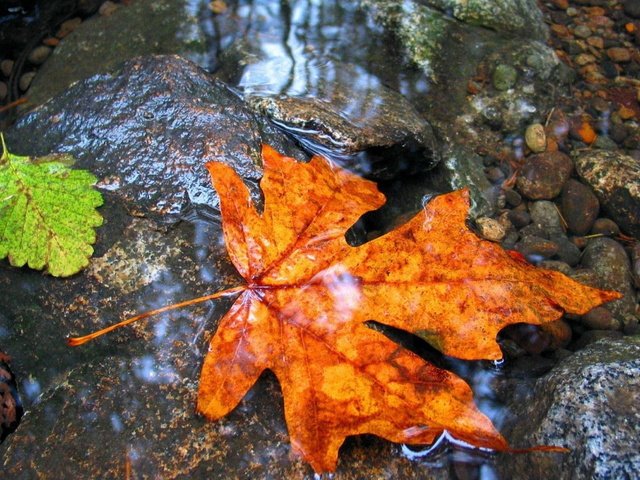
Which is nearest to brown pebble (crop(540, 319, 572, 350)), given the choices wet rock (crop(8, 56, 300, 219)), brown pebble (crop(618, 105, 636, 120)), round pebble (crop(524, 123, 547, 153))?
round pebble (crop(524, 123, 547, 153))

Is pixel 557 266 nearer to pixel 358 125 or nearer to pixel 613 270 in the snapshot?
pixel 613 270

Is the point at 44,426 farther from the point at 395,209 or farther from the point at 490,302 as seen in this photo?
the point at 395,209

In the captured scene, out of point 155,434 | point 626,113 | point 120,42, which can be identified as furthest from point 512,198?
point 120,42

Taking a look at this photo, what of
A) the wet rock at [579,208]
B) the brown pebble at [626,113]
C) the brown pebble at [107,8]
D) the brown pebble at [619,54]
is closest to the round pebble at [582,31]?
the brown pebble at [619,54]

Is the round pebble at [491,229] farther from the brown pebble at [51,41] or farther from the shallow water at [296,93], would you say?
the brown pebble at [51,41]

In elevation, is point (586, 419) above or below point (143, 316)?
below
